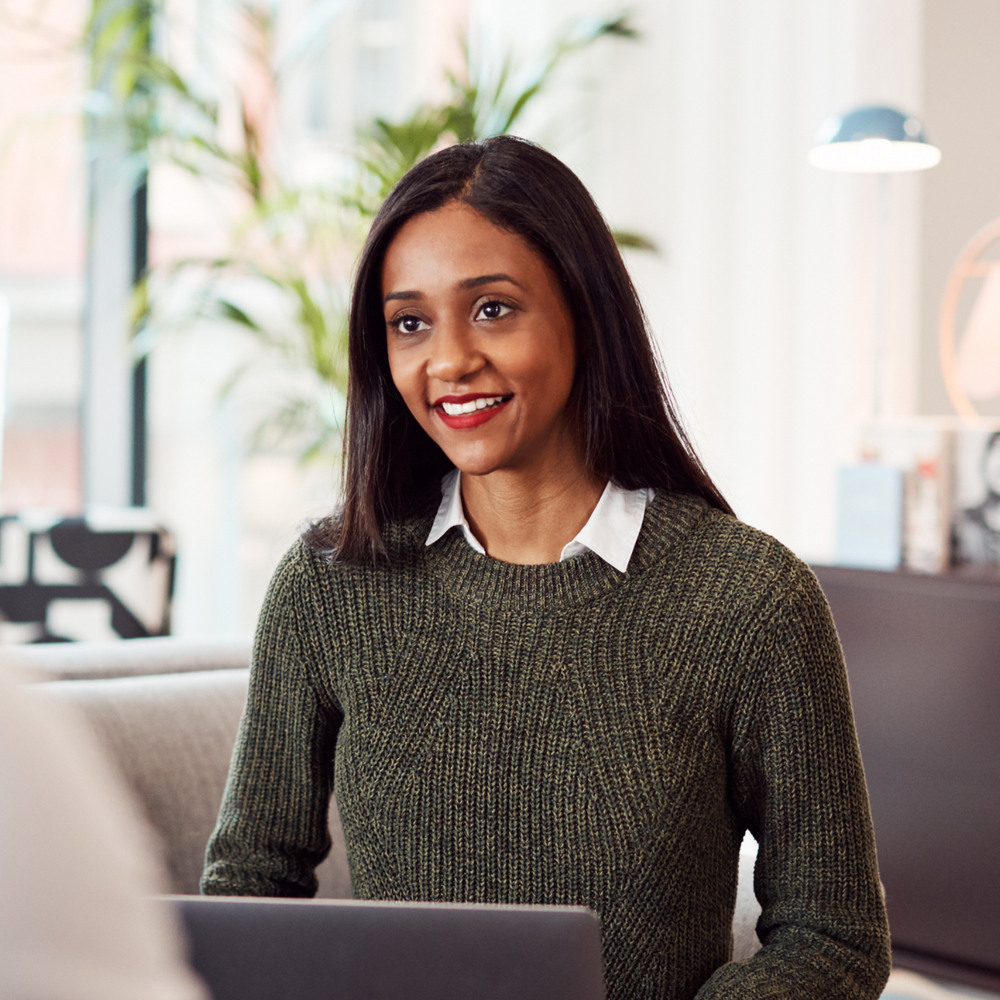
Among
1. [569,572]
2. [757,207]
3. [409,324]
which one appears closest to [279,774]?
[569,572]

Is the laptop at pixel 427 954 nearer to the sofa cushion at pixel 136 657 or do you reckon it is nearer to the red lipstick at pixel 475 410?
the red lipstick at pixel 475 410

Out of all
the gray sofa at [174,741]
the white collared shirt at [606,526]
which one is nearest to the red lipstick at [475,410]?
the white collared shirt at [606,526]

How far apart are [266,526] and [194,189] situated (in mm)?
1020

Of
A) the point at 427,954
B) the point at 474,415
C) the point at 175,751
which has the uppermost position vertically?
the point at 474,415

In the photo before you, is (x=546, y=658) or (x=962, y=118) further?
(x=962, y=118)

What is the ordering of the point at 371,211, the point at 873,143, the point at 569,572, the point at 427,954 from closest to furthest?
the point at 427,954 → the point at 569,572 → the point at 873,143 → the point at 371,211

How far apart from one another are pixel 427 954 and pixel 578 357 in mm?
641

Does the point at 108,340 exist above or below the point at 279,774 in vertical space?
above

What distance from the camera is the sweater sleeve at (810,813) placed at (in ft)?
3.13

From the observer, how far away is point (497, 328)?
1.04 metres

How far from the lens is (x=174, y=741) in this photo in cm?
125

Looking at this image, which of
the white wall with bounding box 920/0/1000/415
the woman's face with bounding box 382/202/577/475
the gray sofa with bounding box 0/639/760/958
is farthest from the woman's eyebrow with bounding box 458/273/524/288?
the white wall with bounding box 920/0/1000/415

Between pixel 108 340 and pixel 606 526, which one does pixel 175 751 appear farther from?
pixel 108 340

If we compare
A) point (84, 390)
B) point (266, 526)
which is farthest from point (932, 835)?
point (84, 390)
